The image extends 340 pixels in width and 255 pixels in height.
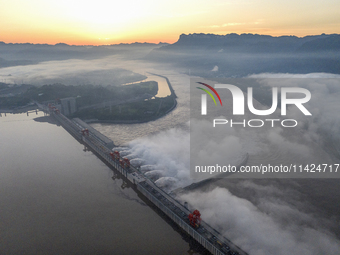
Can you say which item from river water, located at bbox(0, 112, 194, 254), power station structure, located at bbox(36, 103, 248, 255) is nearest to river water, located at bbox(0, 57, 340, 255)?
river water, located at bbox(0, 112, 194, 254)

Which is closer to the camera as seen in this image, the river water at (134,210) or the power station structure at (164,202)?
the power station structure at (164,202)

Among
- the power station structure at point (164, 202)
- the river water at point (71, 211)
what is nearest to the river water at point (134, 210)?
the river water at point (71, 211)

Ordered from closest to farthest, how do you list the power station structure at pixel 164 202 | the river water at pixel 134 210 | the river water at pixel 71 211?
the power station structure at pixel 164 202
the river water at pixel 134 210
the river water at pixel 71 211

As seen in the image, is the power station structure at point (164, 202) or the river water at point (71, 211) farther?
the river water at point (71, 211)

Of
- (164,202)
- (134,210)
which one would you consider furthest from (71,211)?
(164,202)

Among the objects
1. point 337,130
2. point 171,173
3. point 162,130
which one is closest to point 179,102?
point 162,130

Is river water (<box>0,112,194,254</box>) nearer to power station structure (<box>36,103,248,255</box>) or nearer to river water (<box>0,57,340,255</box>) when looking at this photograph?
river water (<box>0,57,340,255</box>)

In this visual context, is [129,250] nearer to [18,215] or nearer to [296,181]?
[18,215]

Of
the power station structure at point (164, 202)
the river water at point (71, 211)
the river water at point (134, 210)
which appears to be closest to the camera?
the power station structure at point (164, 202)

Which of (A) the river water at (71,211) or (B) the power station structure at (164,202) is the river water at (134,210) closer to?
(A) the river water at (71,211)
